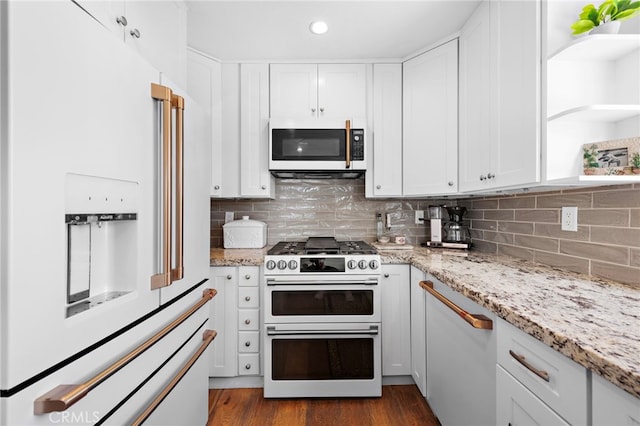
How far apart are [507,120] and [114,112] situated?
166 cm

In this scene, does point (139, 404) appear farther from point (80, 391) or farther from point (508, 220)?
point (508, 220)

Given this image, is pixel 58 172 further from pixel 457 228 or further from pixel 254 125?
pixel 457 228

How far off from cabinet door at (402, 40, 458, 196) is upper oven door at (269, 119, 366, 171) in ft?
1.34

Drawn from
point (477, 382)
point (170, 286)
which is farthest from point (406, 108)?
point (170, 286)

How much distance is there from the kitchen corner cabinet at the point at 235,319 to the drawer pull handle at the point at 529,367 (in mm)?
1516

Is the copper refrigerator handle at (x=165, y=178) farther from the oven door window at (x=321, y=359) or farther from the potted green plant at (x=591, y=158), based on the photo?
the potted green plant at (x=591, y=158)

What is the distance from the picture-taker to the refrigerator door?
597 mm

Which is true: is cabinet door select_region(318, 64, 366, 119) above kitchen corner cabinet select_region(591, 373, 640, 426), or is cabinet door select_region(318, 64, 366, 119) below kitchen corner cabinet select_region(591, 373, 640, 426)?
above

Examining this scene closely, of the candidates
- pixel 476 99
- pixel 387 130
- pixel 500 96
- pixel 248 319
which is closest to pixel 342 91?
pixel 387 130

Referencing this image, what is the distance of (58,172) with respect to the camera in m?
0.70

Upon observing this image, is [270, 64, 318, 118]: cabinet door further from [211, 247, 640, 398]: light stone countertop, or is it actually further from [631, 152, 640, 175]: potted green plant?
[631, 152, 640, 175]: potted green plant

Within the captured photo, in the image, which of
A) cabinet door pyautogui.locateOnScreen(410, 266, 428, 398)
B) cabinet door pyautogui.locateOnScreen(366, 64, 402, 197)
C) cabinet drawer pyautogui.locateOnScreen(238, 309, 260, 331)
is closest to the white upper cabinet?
cabinet door pyautogui.locateOnScreen(410, 266, 428, 398)

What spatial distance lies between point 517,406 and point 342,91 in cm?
218

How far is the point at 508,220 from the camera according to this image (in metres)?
1.98
